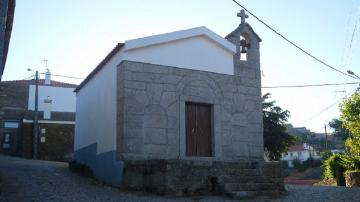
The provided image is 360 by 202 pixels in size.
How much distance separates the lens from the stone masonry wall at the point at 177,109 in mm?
11781

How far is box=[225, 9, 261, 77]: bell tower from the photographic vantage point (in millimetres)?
14188

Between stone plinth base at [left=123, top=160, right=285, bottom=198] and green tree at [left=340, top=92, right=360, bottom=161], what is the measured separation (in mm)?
7521

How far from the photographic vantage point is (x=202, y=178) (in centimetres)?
1041

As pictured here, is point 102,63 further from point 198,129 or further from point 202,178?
point 202,178

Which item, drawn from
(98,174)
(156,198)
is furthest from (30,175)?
(156,198)

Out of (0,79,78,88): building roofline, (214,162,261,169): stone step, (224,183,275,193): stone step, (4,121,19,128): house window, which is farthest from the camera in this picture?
(0,79,78,88): building roofline

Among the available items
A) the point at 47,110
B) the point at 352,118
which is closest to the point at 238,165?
the point at 352,118

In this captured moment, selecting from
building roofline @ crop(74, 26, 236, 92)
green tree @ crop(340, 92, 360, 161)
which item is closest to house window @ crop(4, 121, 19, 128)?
building roofline @ crop(74, 26, 236, 92)

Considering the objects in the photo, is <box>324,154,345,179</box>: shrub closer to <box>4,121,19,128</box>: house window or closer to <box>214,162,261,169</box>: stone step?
<box>214,162,261,169</box>: stone step

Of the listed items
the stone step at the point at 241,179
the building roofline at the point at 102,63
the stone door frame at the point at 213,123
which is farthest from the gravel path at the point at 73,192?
the building roofline at the point at 102,63

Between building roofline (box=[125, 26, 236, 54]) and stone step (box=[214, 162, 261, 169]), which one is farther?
building roofline (box=[125, 26, 236, 54])

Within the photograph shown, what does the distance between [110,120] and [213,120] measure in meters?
3.05

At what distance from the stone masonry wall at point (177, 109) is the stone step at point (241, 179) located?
2.01m

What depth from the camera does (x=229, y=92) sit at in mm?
13633
